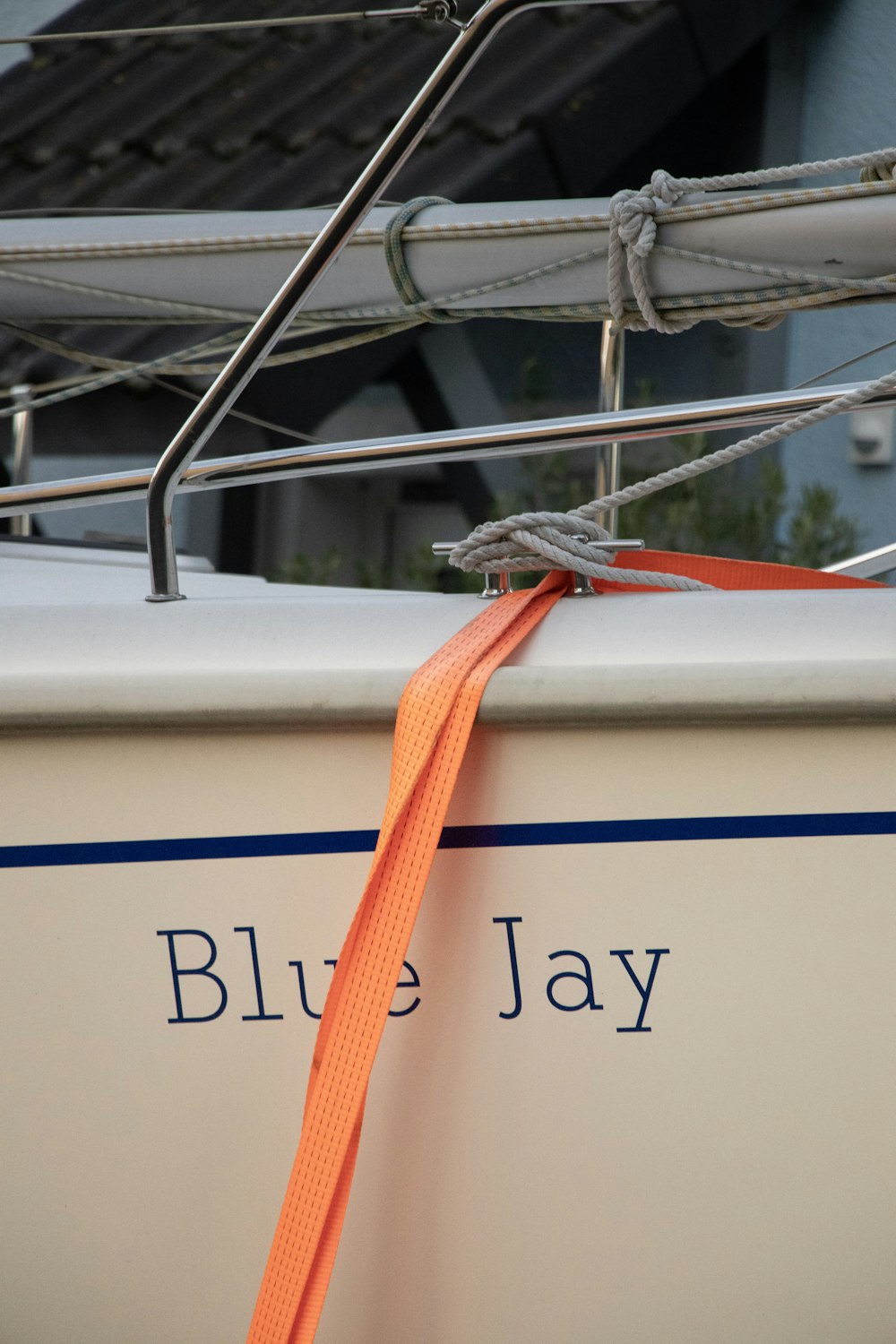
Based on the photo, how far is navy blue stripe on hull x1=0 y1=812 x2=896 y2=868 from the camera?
816mm

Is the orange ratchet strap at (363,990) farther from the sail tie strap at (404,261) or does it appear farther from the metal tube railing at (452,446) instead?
the sail tie strap at (404,261)

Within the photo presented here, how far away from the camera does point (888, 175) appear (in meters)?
1.02

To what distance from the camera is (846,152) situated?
1.64m

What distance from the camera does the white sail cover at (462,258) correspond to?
1011mm

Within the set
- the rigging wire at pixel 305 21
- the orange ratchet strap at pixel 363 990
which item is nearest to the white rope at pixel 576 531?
the orange ratchet strap at pixel 363 990

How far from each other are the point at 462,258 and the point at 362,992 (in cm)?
71

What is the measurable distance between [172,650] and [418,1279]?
51 cm

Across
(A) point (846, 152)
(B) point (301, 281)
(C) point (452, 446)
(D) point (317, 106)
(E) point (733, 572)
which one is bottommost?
(E) point (733, 572)

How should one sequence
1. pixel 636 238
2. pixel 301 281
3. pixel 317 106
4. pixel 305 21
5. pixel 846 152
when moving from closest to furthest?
pixel 301 281 < pixel 636 238 < pixel 305 21 < pixel 846 152 < pixel 317 106

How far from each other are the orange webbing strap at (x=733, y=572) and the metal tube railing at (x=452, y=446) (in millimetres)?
141

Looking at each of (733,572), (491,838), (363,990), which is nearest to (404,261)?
(733,572)

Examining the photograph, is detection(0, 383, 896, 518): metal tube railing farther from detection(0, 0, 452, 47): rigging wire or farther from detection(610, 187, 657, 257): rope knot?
detection(0, 0, 452, 47): rigging wire

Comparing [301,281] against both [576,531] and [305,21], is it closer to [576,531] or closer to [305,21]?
[576,531]

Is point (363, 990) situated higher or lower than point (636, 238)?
lower
